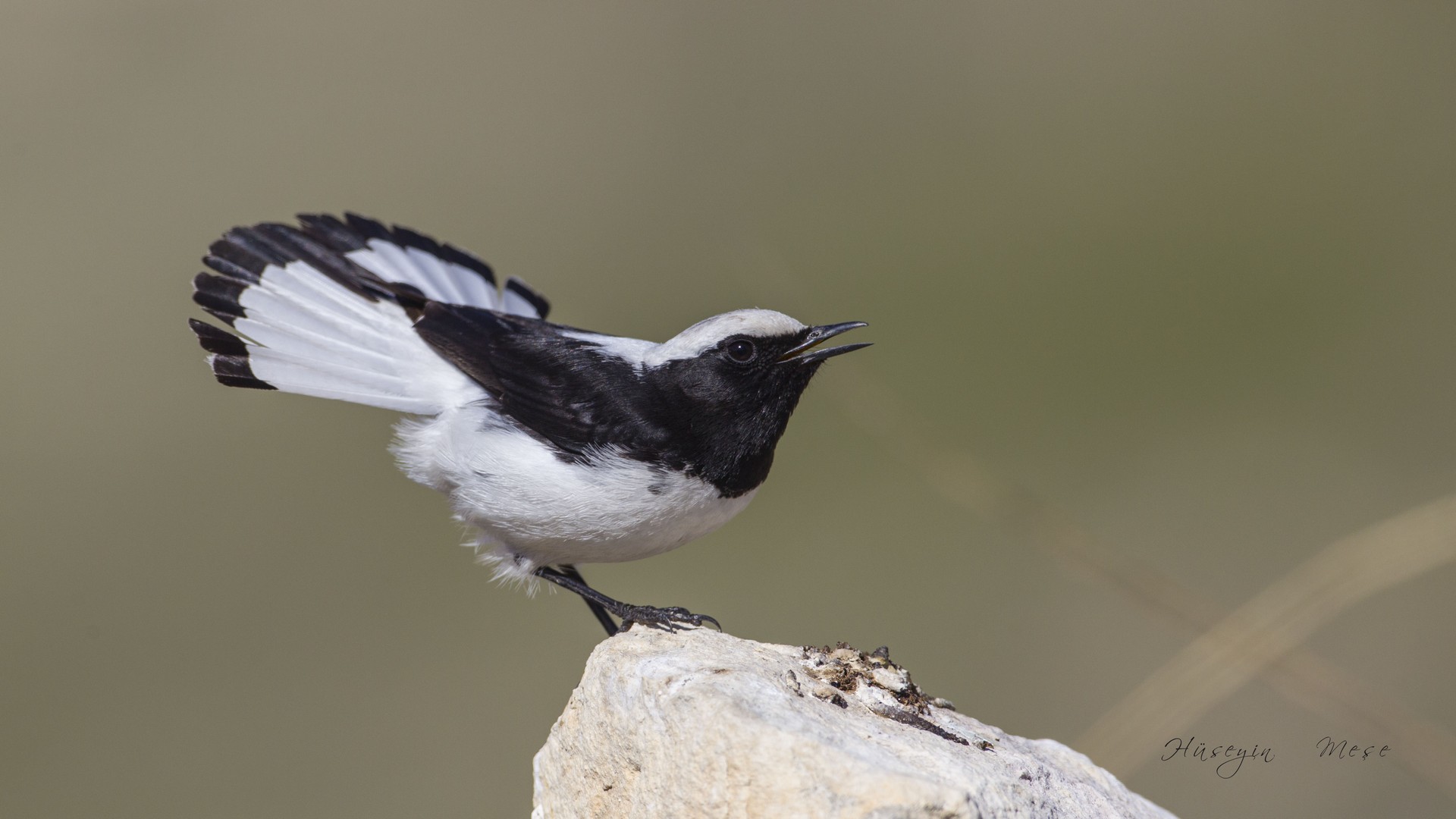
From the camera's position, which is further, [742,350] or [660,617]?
[742,350]

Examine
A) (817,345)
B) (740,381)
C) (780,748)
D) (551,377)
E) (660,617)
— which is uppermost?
(817,345)

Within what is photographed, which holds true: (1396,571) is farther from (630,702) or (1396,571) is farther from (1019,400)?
(1019,400)

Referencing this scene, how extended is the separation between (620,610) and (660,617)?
0.65 ft

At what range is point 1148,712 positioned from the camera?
2707 millimetres

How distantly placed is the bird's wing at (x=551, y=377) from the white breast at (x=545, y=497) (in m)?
0.07

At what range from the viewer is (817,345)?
3.93m

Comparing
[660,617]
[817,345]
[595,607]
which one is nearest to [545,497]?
[660,617]

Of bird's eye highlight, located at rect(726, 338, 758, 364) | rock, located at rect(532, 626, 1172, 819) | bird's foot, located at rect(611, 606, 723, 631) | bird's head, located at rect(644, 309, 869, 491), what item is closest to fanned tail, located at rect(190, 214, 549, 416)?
bird's head, located at rect(644, 309, 869, 491)

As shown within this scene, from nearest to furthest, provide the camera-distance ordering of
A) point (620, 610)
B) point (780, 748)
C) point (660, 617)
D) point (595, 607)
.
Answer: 1. point (780, 748)
2. point (660, 617)
3. point (620, 610)
4. point (595, 607)

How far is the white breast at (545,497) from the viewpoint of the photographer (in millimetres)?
3648

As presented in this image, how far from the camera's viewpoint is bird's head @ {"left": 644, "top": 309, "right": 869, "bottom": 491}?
3762mm

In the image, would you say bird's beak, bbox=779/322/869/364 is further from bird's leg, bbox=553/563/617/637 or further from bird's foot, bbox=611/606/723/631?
bird's leg, bbox=553/563/617/637

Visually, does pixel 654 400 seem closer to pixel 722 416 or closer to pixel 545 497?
pixel 722 416

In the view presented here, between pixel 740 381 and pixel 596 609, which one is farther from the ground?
pixel 740 381
